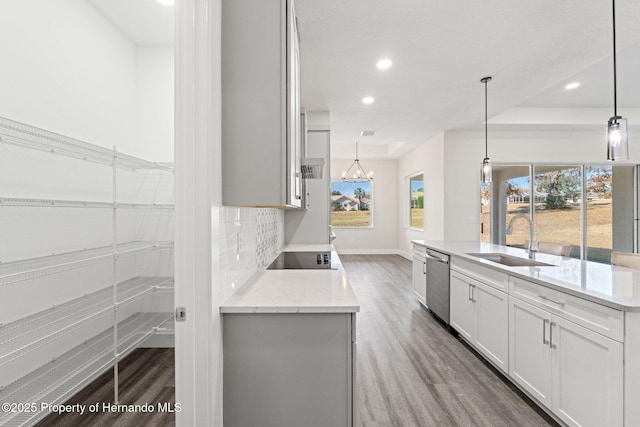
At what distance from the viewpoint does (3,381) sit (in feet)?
5.73

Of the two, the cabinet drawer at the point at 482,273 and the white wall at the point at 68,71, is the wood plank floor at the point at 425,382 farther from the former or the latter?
the white wall at the point at 68,71

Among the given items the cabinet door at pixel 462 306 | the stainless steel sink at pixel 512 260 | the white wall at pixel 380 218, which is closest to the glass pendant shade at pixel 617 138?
the stainless steel sink at pixel 512 260

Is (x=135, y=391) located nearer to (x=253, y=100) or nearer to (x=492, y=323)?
(x=253, y=100)

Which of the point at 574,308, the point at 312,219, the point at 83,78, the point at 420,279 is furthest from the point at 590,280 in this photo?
the point at 83,78

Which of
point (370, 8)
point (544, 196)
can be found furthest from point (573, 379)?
point (544, 196)

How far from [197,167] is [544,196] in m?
6.74

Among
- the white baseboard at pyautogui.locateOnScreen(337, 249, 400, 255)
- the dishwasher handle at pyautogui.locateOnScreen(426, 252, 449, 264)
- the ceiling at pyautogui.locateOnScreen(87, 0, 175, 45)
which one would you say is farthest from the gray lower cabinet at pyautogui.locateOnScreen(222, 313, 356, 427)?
the white baseboard at pyautogui.locateOnScreen(337, 249, 400, 255)

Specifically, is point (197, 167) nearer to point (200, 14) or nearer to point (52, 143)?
point (200, 14)

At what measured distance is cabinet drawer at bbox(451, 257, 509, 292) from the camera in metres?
2.37

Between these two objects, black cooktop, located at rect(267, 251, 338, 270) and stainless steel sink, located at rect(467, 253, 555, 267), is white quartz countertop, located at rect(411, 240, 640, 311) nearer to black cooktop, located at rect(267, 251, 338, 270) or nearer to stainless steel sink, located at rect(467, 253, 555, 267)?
stainless steel sink, located at rect(467, 253, 555, 267)

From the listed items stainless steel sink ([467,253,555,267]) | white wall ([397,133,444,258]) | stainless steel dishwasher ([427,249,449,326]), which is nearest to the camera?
stainless steel sink ([467,253,555,267])

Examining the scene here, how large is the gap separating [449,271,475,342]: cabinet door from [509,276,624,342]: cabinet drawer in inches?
27.1

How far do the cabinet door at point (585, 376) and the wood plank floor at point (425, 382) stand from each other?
327 mm

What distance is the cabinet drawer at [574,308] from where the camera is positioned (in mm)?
1489
